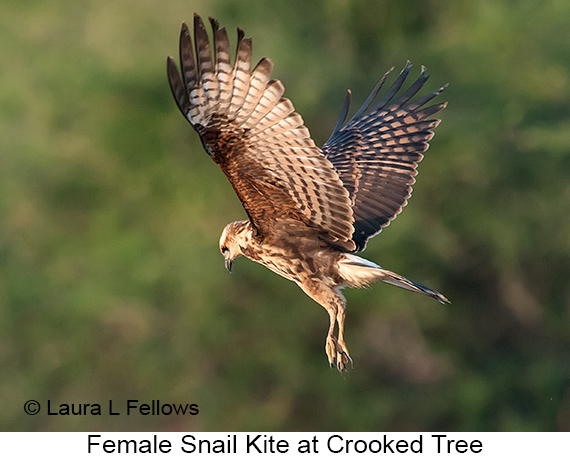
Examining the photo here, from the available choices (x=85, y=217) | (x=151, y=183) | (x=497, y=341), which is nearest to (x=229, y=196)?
(x=151, y=183)

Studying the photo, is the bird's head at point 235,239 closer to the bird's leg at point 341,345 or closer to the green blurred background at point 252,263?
the bird's leg at point 341,345

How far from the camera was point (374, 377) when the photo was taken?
12.6m

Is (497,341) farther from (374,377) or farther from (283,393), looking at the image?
(283,393)

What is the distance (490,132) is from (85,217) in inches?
209

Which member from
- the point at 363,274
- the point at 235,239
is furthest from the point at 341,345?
the point at 235,239

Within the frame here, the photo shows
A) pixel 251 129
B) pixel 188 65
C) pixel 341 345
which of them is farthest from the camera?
pixel 341 345

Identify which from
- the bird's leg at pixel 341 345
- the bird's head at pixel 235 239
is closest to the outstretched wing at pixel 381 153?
the bird's leg at pixel 341 345

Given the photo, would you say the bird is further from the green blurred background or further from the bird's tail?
the green blurred background

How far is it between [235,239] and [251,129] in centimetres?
102

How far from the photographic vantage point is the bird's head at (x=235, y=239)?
4.89 meters

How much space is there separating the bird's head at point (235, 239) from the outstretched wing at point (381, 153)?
0.63 m

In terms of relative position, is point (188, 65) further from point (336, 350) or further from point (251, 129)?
point (336, 350)

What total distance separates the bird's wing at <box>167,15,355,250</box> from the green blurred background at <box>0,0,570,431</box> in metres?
6.74

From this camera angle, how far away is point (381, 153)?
5629 millimetres
